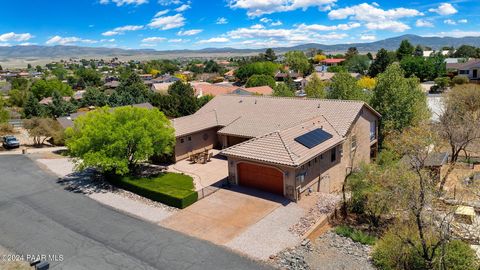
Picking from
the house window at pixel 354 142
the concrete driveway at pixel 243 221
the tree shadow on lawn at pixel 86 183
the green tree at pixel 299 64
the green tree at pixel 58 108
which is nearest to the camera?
the concrete driveway at pixel 243 221

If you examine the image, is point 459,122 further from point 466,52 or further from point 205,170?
point 466,52

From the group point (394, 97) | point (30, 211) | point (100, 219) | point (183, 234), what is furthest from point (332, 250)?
point (394, 97)

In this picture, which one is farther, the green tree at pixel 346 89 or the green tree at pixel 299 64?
the green tree at pixel 299 64

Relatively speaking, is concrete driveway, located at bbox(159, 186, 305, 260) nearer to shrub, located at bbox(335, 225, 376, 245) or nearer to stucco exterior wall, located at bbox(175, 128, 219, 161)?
shrub, located at bbox(335, 225, 376, 245)

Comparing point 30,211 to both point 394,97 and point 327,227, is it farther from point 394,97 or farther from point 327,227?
point 394,97

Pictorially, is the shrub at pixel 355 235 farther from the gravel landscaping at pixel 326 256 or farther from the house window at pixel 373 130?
the house window at pixel 373 130

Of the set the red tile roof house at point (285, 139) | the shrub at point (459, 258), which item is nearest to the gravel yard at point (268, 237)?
the red tile roof house at point (285, 139)

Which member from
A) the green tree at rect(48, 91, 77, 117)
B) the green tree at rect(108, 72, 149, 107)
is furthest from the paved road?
the green tree at rect(108, 72, 149, 107)

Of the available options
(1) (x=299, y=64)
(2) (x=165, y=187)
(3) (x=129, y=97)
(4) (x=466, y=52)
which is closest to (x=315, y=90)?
(2) (x=165, y=187)
